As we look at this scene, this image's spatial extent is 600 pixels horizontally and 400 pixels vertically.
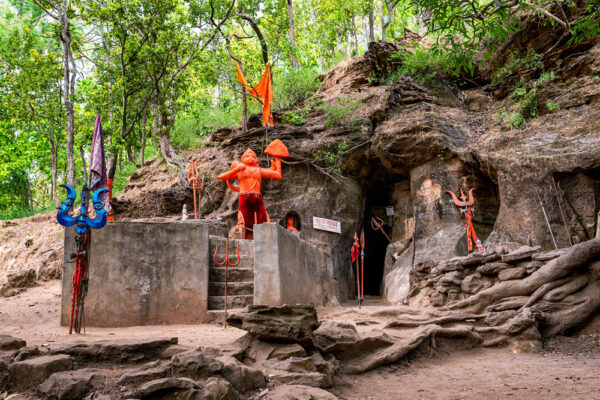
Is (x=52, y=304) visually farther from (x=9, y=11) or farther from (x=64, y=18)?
(x=9, y=11)

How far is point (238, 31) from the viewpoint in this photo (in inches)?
989

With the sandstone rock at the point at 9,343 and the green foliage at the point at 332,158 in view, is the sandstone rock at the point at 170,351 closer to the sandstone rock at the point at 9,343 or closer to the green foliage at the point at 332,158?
the sandstone rock at the point at 9,343

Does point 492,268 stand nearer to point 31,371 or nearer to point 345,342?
point 345,342

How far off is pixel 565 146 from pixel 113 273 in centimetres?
1024

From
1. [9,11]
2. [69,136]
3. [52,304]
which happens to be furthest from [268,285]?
[9,11]

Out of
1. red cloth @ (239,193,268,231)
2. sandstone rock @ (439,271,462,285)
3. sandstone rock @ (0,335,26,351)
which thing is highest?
red cloth @ (239,193,268,231)

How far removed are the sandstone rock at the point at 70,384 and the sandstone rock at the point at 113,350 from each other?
407 millimetres

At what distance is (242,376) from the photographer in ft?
10.4

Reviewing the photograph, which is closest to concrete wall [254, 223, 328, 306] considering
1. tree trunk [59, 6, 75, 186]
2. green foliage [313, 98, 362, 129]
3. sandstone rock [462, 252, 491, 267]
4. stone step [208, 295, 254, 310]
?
stone step [208, 295, 254, 310]

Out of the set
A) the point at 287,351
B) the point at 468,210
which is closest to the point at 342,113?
the point at 468,210

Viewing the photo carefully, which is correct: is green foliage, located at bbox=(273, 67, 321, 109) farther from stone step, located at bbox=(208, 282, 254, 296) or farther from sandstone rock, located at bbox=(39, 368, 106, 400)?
sandstone rock, located at bbox=(39, 368, 106, 400)

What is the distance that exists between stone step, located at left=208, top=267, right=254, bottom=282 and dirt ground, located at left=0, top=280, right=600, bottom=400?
1.12m

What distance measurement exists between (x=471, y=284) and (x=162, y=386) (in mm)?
5720

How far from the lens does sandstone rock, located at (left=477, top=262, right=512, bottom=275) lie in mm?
6574
